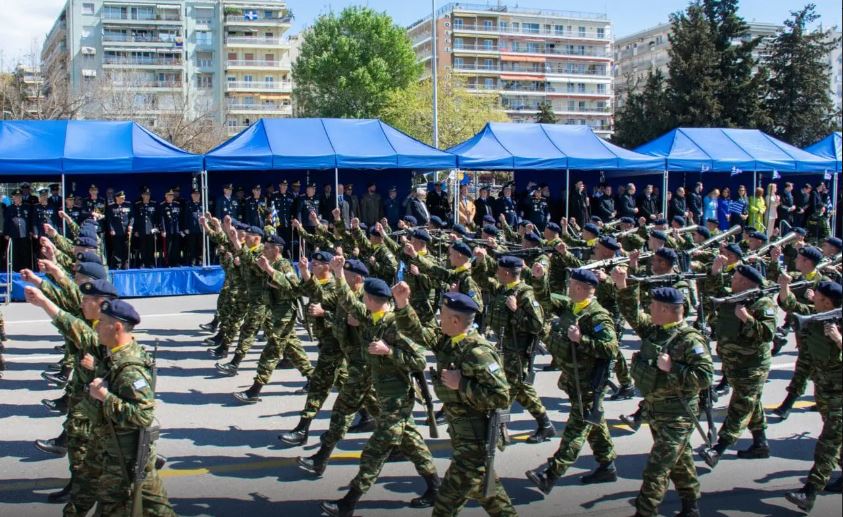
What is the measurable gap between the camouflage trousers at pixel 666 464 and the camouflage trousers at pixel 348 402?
2.24 metres

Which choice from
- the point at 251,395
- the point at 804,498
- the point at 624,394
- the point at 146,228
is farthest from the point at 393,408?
the point at 146,228

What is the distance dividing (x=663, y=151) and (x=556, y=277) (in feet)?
40.2

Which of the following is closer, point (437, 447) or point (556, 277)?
point (437, 447)

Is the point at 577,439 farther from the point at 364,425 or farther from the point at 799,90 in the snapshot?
the point at 799,90

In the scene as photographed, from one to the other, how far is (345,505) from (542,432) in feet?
8.67

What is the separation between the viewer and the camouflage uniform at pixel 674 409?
5.68 meters

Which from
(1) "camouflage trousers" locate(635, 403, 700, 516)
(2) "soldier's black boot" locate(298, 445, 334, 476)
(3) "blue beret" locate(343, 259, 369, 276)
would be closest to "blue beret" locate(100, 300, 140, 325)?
(2) "soldier's black boot" locate(298, 445, 334, 476)

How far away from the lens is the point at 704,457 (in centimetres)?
684

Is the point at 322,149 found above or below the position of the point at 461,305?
above

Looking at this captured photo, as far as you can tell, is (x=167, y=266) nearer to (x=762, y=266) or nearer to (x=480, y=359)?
(x=762, y=266)

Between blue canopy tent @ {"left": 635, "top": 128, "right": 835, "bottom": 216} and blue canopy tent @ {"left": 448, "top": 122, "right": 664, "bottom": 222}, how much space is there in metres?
0.89

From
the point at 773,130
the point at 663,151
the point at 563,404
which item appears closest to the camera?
the point at 563,404

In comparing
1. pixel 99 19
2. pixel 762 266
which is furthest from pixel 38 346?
pixel 99 19

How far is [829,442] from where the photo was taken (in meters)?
6.23
